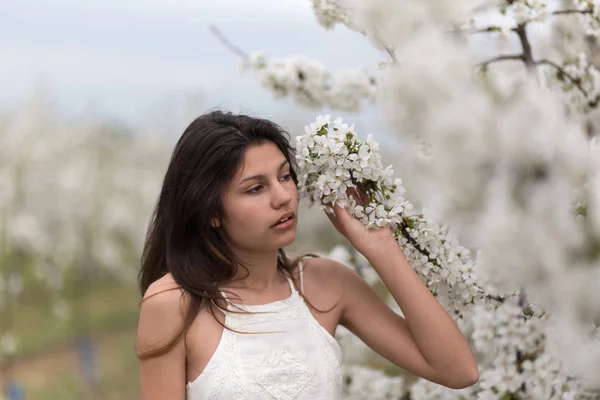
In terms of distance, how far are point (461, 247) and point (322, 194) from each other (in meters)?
0.21

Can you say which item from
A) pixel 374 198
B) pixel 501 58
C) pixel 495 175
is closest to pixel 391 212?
pixel 374 198

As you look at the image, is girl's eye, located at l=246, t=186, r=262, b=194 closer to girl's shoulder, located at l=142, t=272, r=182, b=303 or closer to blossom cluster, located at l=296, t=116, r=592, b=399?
blossom cluster, located at l=296, t=116, r=592, b=399

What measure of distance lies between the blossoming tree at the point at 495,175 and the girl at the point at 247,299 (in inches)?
2.2

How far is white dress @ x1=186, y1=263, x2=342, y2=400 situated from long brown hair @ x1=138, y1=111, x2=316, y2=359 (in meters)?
0.06

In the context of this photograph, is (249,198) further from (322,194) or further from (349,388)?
(349,388)

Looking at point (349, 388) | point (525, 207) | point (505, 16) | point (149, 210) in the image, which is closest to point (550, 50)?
point (505, 16)

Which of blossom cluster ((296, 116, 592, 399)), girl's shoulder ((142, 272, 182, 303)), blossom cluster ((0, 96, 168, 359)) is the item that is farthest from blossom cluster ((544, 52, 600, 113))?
blossom cluster ((0, 96, 168, 359))

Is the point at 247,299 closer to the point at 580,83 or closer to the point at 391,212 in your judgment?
the point at 391,212

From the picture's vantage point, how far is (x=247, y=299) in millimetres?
1126

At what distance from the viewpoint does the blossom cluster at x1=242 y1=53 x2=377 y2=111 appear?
1.78 meters

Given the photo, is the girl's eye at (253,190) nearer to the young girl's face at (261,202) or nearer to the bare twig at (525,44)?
the young girl's face at (261,202)

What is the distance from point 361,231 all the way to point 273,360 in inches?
8.7

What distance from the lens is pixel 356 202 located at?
3.54 ft

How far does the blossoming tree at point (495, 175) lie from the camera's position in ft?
1.61
